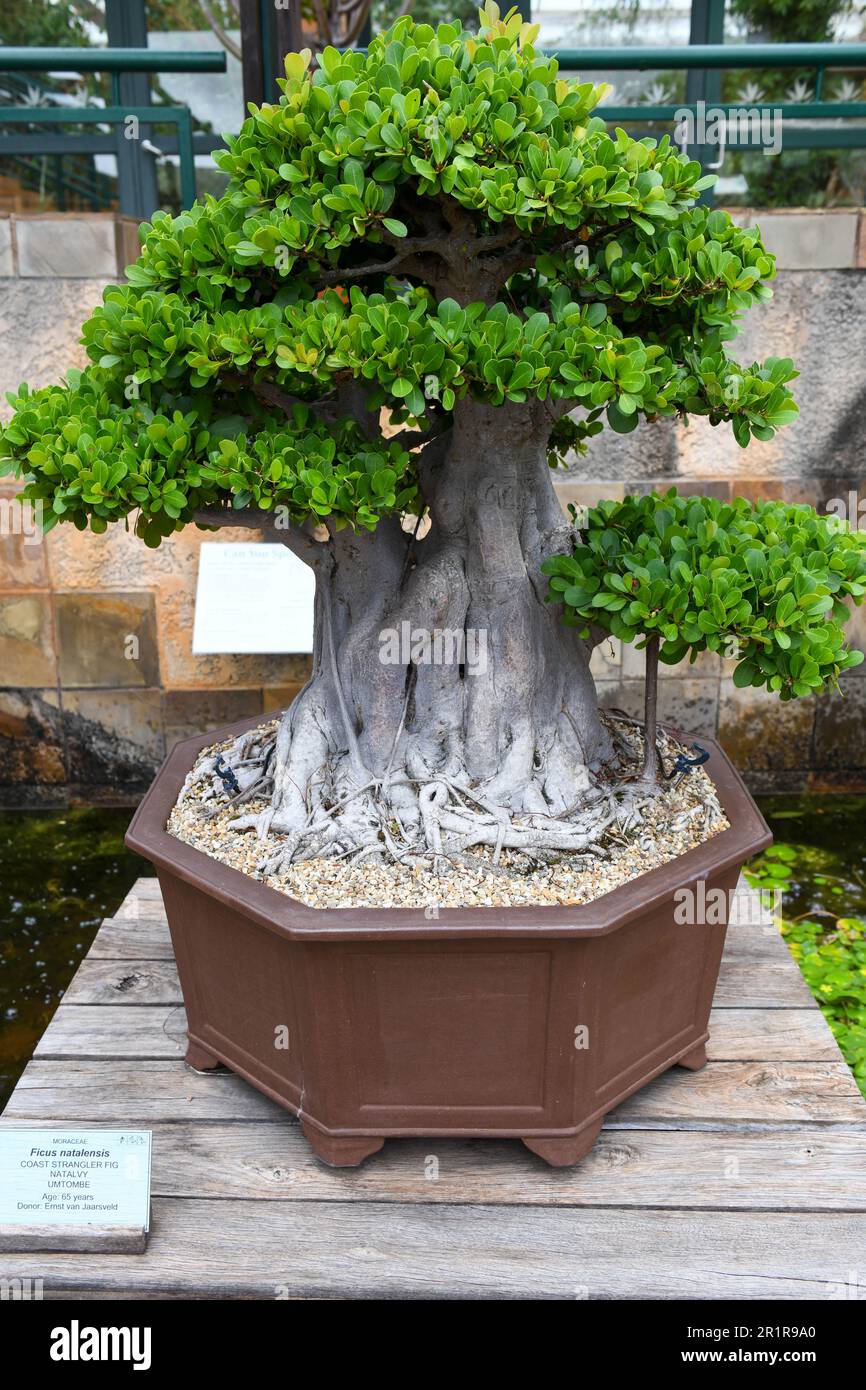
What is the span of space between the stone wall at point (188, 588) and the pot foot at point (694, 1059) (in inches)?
50.7

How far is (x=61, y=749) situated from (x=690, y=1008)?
1850mm

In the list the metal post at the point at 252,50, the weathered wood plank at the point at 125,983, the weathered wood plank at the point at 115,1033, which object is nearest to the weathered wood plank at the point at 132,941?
the weathered wood plank at the point at 125,983

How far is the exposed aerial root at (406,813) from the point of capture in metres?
1.48

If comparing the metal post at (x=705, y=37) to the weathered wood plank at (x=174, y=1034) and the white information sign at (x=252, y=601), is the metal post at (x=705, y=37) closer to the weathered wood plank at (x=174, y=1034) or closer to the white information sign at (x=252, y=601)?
the white information sign at (x=252, y=601)

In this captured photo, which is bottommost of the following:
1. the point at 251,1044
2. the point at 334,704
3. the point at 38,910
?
the point at 38,910

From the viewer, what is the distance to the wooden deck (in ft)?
4.00

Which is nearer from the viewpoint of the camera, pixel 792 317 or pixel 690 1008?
pixel 690 1008

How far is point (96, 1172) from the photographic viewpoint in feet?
4.14

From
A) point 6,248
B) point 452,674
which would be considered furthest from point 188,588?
point 452,674

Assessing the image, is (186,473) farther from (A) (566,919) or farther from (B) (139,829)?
(A) (566,919)

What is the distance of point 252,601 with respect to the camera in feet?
8.45

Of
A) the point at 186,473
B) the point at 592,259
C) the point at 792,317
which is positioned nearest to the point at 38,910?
the point at 186,473

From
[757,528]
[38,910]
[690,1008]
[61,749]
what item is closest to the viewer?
[757,528]

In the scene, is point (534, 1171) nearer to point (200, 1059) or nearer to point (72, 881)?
point (200, 1059)
